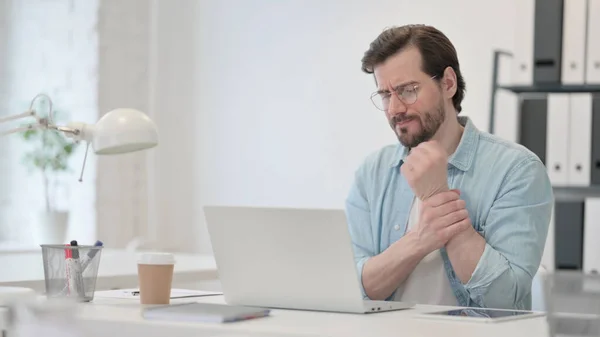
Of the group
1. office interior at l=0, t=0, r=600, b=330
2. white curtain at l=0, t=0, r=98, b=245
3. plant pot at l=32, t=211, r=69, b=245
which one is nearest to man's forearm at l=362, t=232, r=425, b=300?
office interior at l=0, t=0, r=600, b=330

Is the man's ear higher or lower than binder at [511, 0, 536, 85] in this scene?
lower

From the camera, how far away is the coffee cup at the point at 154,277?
5.17ft

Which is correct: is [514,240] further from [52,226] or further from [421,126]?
[52,226]

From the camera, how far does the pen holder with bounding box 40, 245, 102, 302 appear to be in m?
1.61

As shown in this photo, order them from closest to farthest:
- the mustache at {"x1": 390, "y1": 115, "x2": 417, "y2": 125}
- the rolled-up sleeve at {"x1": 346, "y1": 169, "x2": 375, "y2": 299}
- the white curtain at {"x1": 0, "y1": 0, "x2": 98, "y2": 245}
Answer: the mustache at {"x1": 390, "y1": 115, "x2": 417, "y2": 125} → the rolled-up sleeve at {"x1": 346, "y1": 169, "x2": 375, "y2": 299} → the white curtain at {"x1": 0, "y1": 0, "x2": 98, "y2": 245}

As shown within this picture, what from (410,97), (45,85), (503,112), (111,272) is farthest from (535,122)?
(45,85)

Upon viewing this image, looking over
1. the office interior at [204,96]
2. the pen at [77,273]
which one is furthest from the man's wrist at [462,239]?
the office interior at [204,96]

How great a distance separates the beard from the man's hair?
88 millimetres

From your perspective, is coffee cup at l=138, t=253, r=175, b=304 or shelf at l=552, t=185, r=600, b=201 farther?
shelf at l=552, t=185, r=600, b=201

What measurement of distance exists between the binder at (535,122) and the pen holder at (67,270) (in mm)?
1886

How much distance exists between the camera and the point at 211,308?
1.41 m

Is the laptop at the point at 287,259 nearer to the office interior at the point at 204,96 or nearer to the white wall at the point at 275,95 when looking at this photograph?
the office interior at the point at 204,96

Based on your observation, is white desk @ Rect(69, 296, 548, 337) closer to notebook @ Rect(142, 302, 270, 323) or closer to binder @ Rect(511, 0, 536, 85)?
notebook @ Rect(142, 302, 270, 323)

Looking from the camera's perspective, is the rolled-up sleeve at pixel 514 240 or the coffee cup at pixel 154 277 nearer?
the coffee cup at pixel 154 277
